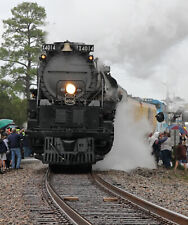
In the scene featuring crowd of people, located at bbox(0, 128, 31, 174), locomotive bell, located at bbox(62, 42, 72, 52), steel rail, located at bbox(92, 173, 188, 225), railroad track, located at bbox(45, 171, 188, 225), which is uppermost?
locomotive bell, located at bbox(62, 42, 72, 52)

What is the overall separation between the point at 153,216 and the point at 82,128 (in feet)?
21.3

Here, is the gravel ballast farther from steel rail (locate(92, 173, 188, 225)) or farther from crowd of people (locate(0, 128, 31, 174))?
crowd of people (locate(0, 128, 31, 174))

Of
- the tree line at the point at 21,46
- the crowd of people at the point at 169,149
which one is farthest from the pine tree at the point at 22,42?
the crowd of people at the point at 169,149

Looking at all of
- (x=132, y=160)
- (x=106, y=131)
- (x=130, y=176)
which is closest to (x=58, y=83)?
(x=106, y=131)

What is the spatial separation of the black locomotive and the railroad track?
2.04m

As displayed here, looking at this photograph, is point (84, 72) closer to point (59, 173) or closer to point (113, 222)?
point (59, 173)

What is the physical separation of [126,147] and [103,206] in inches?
352

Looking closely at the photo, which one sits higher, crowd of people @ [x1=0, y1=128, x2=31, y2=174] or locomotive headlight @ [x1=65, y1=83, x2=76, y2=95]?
locomotive headlight @ [x1=65, y1=83, x2=76, y2=95]

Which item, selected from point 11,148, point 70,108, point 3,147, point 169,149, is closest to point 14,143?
point 11,148

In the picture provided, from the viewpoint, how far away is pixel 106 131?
13367mm

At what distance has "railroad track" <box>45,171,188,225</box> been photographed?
6.69 m

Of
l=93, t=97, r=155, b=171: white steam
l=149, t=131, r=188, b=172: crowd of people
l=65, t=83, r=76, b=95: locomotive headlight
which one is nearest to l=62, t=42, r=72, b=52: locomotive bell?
l=65, t=83, r=76, b=95: locomotive headlight

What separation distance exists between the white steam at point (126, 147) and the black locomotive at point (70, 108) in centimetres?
197

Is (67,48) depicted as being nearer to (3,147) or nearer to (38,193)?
(3,147)
